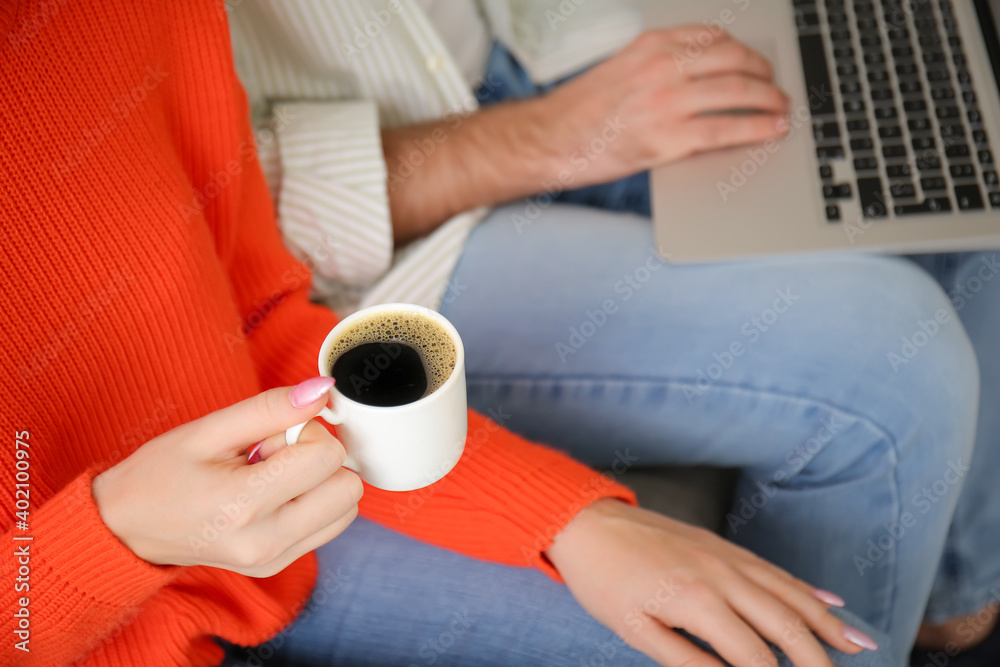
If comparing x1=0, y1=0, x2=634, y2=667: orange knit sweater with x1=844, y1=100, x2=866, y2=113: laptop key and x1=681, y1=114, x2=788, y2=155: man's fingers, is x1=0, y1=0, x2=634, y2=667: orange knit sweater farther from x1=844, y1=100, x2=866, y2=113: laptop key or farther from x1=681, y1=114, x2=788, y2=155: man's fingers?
x1=844, y1=100, x2=866, y2=113: laptop key

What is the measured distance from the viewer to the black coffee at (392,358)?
1.72 ft

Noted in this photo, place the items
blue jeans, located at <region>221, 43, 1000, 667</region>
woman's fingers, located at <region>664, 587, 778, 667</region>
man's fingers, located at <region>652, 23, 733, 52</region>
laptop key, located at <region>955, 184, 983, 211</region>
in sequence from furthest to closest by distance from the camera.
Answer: man's fingers, located at <region>652, 23, 733, 52</region>
laptop key, located at <region>955, 184, 983, 211</region>
blue jeans, located at <region>221, 43, 1000, 667</region>
woman's fingers, located at <region>664, 587, 778, 667</region>

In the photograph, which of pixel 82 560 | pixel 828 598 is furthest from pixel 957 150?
pixel 82 560

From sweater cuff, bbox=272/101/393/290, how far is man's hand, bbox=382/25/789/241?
0.08 m

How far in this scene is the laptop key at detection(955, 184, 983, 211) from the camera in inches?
33.9

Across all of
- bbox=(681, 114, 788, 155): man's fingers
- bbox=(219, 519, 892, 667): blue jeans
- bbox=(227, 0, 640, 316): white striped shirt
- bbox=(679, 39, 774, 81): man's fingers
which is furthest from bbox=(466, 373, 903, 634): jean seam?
bbox=(679, 39, 774, 81): man's fingers

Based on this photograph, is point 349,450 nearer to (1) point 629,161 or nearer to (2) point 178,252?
(2) point 178,252

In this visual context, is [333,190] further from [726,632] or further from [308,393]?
[726,632]

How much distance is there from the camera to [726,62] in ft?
3.08

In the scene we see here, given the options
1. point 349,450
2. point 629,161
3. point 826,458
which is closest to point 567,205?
point 629,161

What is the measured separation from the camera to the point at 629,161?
3.20 feet

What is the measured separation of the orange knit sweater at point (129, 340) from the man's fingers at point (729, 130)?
1.51 feet

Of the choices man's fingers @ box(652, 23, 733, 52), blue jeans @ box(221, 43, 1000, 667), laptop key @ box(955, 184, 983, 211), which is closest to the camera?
blue jeans @ box(221, 43, 1000, 667)

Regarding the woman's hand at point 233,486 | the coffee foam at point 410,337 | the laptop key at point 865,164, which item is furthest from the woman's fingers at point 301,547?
the laptop key at point 865,164
